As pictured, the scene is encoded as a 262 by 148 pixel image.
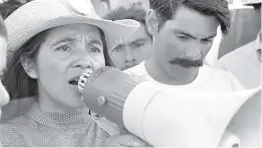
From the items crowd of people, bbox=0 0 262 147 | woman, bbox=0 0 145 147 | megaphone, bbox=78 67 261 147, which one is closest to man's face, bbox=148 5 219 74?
crowd of people, bbox=0 0 262 147

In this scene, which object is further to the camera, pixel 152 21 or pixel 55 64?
pixel 152 21

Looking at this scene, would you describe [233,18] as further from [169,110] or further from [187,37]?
[169,110]

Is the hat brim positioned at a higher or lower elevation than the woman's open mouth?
higher

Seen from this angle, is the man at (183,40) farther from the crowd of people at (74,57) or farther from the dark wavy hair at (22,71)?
the dark wavy hair at (22,71)

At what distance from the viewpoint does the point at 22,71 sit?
99 cm

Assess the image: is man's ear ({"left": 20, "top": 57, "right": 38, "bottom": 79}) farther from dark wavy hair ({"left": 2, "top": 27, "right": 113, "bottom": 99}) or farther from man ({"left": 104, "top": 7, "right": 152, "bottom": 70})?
man ({"left": 104, "top": 7, "right": 152, "bottom": 70})

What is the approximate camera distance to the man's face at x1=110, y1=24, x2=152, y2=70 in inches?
41.6

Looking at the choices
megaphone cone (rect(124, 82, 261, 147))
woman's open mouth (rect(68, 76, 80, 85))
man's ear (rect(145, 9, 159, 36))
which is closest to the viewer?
megaphone cone (rect(124, 82, 261, 147))

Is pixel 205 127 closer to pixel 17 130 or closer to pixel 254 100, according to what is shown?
pixel 254 100

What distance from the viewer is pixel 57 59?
2.95 feet

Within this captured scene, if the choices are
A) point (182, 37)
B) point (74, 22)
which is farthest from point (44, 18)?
point (182, 37)

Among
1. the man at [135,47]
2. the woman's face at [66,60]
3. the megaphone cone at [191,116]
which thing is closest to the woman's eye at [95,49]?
the woman's face at [66,60]

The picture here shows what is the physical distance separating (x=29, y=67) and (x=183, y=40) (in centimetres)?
36

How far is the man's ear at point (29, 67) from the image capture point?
0.96 metres
